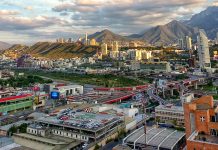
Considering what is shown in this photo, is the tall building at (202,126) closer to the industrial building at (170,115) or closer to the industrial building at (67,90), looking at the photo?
the industrial building at (170,115)

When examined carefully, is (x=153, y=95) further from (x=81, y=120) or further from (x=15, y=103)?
(x=81, y=120)

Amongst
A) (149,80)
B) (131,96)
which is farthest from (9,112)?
(149,80)

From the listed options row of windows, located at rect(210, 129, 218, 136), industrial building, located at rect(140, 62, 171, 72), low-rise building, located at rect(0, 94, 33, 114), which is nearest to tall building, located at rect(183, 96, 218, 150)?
row of windows, located at rect(210, 129, 218, 136)

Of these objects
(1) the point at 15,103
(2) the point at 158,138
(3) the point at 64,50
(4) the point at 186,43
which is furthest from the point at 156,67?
(3) the point at 64,50

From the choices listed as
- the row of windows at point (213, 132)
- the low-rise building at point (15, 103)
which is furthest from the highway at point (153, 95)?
the row of windows at point (213, 132)

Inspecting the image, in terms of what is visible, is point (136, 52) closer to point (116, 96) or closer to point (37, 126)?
point (116, 96)

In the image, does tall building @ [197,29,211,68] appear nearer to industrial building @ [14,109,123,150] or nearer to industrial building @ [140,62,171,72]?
industrial building @ [140,62,171,72]
